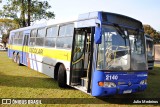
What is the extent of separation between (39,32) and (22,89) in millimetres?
4295

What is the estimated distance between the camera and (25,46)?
47.5ft

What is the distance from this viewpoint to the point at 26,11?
1214 inches

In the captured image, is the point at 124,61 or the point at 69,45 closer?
the point at 124,61

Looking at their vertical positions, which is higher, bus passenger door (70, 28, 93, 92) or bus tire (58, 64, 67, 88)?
bus passenger door (70, 28, 93, 92)

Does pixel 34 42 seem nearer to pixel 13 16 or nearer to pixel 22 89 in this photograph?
pixel 22 89

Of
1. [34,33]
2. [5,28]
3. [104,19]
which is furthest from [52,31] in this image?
[5,28]

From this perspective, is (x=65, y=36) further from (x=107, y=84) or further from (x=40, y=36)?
(x=40, y=36)

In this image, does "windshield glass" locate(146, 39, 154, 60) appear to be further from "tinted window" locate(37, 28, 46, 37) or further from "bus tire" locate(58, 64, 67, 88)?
"bus tire" locate(58, 64, 67, 88)

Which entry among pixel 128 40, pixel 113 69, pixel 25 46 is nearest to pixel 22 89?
pixel 113 69

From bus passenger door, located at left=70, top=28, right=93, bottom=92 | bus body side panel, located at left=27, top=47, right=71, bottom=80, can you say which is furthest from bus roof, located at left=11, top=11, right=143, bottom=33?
bus body side panel, located at left=27, top=47, right=71, bottom=80

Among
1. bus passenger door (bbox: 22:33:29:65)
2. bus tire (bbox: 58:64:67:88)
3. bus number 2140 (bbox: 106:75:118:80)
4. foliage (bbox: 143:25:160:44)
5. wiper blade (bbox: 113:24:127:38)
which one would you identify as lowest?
bus tire (bbox: 58:64:67:88)

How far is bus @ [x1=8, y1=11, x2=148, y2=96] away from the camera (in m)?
6.75

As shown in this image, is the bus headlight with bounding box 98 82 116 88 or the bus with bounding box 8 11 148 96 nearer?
the bus headlight with bounding box 98 82 116 88

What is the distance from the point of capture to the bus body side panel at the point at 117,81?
664cm
